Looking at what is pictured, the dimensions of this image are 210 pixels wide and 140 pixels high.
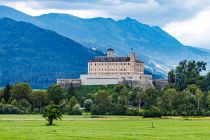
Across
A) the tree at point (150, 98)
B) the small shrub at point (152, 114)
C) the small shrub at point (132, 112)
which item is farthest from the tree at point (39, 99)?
the small shrub at point (152, 114)

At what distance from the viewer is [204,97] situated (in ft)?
618

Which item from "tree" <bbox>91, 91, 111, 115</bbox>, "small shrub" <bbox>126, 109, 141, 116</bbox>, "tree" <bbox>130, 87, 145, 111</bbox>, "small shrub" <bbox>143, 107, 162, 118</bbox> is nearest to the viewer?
"small shrub" <bbox>143, 107, 162, 118</bbox>

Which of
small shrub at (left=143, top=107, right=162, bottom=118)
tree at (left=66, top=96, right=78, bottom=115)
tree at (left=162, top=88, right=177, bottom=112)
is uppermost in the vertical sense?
tree at (left=162, top=88, right=177, bottom=112)

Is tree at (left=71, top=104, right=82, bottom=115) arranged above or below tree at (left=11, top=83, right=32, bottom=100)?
below

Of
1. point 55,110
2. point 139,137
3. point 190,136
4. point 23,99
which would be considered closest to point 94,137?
point 139,137

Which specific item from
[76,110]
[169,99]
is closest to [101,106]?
[76,110]

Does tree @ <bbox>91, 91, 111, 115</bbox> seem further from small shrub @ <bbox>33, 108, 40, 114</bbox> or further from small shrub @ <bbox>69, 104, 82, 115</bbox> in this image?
small shrub @ <bbox>33, 108, 40, 114</bbox>

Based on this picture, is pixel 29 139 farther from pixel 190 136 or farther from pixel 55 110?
pixel 55 110

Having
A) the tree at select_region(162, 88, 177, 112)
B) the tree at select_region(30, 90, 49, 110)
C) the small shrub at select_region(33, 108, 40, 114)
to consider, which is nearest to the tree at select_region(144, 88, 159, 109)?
the tree at select_region(162, 88, 177, 112)

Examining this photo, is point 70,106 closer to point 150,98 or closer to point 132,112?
point 132,112

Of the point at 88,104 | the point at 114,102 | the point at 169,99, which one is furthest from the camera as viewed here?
the point at 88,104

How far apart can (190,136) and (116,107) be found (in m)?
87.5

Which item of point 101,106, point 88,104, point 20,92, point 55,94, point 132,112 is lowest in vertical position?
point 132,112

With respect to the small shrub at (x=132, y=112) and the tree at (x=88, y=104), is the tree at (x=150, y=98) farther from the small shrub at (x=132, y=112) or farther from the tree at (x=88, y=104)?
the tree at (x=88, y=104)
